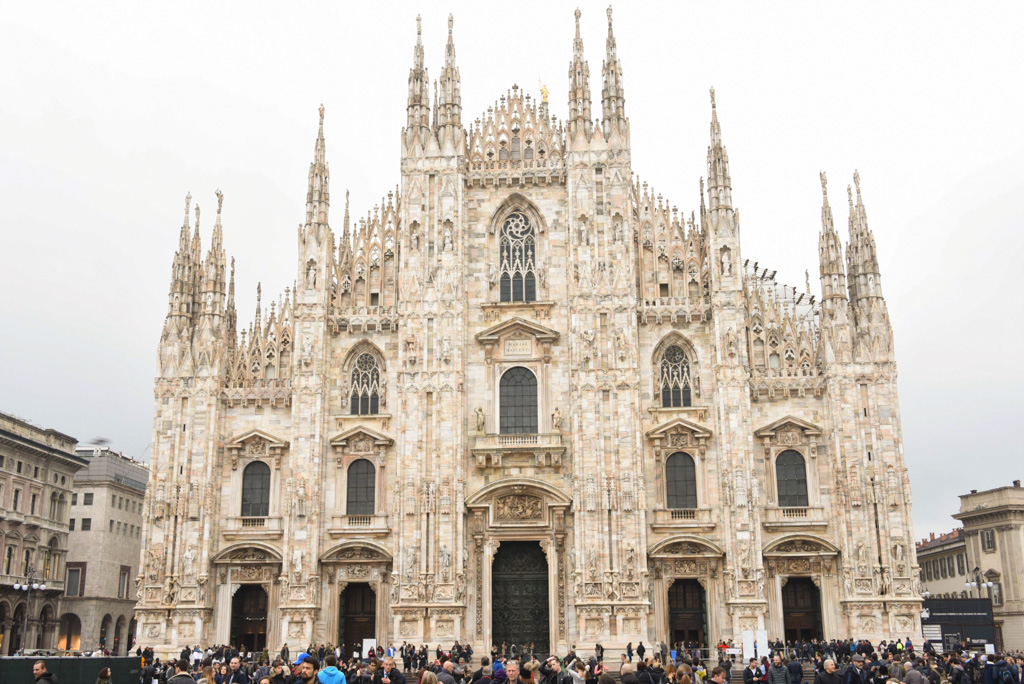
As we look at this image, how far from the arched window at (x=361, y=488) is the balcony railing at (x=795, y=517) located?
16.2 m

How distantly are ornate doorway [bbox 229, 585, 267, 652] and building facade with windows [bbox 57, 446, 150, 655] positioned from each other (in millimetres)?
28572

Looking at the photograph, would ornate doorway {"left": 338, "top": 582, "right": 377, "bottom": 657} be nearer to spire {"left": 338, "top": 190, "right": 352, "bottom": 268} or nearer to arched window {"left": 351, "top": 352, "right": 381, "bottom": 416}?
arched window {"left": 351, "top": 352, "right": 381, "bottom": 416}

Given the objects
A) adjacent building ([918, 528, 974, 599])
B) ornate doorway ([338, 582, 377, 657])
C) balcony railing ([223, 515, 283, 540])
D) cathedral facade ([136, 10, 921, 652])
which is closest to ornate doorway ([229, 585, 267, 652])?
cathedral facade ([136, 10, 921, 652])

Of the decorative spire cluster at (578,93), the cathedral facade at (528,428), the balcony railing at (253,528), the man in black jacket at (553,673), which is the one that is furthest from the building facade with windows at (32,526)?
the man in black jacket at (553,673)

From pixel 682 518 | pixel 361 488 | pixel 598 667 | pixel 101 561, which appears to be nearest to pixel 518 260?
pixel 361 488

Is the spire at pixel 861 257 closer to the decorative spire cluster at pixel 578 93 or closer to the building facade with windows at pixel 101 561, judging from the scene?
the decorative spire cluster at pixel 578 93

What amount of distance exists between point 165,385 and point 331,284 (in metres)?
8.23

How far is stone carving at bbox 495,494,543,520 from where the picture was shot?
4200cm

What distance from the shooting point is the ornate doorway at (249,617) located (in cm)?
4203

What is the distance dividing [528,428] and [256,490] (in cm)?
1177

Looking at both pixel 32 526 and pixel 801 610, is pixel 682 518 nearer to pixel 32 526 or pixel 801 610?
pixel 801 610

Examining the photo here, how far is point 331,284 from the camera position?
45.2 metres

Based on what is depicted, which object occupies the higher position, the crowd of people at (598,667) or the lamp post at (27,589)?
the lamp post at (27,589)

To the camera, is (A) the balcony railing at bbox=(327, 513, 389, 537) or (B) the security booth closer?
(A) the balcony railing at bbox=(327, 513, 389, 537)
